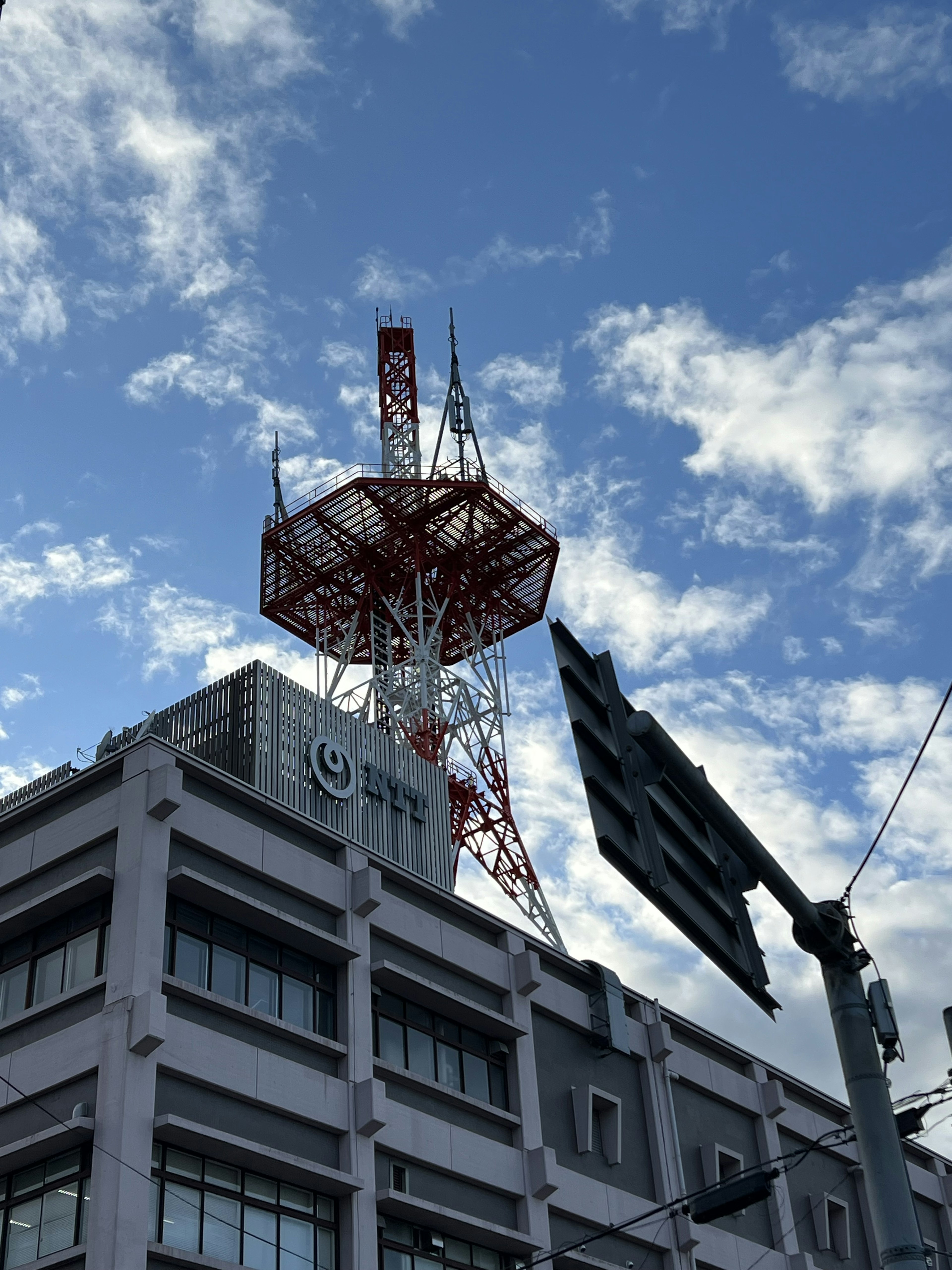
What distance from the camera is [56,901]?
101 ft

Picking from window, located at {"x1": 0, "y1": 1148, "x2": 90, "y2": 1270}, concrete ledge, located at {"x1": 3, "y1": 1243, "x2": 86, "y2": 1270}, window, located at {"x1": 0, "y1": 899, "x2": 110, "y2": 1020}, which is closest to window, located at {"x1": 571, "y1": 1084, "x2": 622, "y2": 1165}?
window, located at {"x1": 0, "y1": 899, "x2": 110, "y2": 1020}

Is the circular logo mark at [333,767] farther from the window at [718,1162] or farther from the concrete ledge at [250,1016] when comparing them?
the window at [718,1162]

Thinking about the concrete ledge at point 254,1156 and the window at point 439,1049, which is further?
the window at point 439,1049

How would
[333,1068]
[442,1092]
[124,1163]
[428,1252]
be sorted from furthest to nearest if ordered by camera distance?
[442,1092] < [428,1252] < [333,1068] < [124,1163]

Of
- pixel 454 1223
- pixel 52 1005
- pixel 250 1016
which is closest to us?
pixel 52 1005

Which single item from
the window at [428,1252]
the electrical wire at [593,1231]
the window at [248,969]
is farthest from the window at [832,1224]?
the window at [248,969]

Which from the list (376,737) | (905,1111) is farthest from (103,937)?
(905,1111)

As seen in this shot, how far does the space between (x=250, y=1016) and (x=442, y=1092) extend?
6048 mm

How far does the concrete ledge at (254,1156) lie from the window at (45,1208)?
1.67m

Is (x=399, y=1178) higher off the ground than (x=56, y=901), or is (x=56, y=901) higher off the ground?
(x=56, y=901)

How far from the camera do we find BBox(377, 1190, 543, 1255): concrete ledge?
31.4 m

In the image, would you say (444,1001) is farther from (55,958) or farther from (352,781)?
(55,958)

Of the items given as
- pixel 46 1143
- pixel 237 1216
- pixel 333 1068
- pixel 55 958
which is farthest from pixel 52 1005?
pixel 333 1068

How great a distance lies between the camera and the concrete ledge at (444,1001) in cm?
3447
